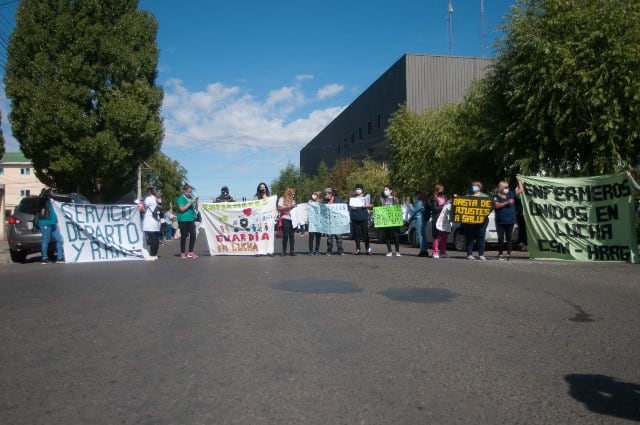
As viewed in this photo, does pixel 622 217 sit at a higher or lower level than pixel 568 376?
higher

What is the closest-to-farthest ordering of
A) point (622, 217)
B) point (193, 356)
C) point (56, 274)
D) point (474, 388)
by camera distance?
1. point (474, 388)
2. point (193, 356)
3. point (56, 274)
4. point (622, 217)

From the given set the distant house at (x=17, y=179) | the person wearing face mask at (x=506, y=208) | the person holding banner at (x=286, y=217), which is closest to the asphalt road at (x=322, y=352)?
the person wearing face mask at (x=506, y=208)

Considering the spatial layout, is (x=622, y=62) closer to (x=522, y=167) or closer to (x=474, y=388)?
(x=522, y=167)

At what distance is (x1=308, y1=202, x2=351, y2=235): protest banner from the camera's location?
14.9m

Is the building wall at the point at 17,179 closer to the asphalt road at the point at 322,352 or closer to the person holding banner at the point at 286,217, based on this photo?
the person holding banner at the point at 286,217

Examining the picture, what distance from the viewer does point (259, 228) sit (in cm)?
1438

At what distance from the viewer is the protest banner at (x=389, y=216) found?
14602 mm

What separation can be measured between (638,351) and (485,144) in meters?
14.5

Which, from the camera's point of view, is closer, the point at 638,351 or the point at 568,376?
the point at 568,376

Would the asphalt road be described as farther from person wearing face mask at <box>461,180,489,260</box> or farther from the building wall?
the building wall

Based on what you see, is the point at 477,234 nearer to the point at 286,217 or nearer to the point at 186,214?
the point at 286,217

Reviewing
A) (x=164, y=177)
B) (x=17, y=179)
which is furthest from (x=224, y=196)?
(x=17, y=179)

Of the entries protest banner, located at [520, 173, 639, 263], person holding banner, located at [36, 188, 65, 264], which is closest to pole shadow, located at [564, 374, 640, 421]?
protest banner, located at [520, 173, 639, 263]

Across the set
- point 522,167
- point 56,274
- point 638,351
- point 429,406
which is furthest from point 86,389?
point 522,167
